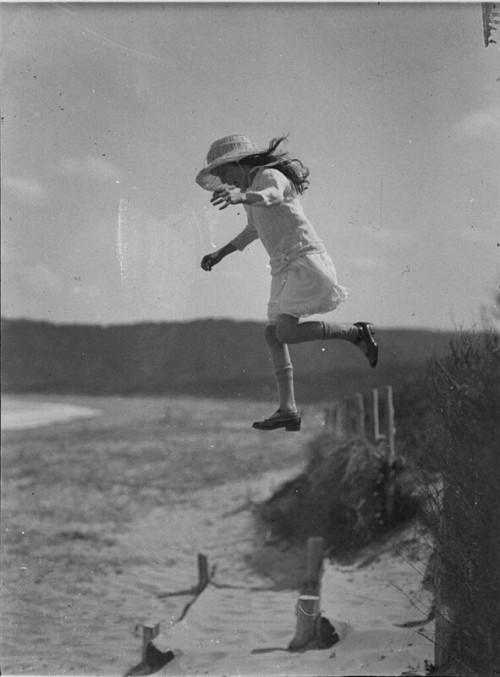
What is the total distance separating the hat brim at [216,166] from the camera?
3.36m

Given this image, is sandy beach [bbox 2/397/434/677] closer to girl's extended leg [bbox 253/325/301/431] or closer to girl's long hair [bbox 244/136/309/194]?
girl's extended leg [bbox 253/325/301/431]

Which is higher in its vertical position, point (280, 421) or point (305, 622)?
point (280, 421)

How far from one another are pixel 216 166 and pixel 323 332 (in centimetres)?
68

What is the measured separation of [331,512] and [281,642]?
764 mm

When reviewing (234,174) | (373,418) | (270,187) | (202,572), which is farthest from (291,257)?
(202,572)

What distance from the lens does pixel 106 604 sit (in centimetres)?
537

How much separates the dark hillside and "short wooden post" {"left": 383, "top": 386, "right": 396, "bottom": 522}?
0.12 meters

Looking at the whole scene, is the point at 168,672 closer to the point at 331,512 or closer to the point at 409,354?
the point at 331,512

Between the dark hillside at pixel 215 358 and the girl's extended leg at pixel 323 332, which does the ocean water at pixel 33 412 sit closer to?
the dark hillside at pixel 215 358

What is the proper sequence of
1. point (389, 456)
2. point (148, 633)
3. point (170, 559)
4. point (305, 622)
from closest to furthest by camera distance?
point (305, 622)
point (148, 633)
point (389, 456)
point (170, 559)

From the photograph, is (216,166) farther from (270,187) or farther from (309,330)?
(309,330)

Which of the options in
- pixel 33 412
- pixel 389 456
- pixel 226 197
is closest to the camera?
pixel 226 197

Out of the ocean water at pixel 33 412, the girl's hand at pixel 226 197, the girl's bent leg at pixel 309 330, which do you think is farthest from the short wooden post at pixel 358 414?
the girl's hand at pixel 226 197

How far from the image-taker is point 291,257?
11.0ft
